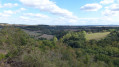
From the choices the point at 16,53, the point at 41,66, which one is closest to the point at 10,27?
the point at 16,53

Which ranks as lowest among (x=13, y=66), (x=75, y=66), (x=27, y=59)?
(x=75, y=66)

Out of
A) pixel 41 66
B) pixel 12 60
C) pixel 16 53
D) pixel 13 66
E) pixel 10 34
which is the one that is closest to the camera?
pixel 41 66

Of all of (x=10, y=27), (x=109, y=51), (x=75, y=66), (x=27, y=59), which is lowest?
(x=109, y=51)

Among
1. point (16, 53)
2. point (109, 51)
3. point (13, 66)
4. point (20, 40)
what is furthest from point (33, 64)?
point (109, 51)

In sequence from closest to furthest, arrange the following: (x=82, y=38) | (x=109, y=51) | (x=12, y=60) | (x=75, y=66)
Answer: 1. (x=12, y=60)
2. (x=75, y=66)
3. (x=109, y=51)
4. (x=82, y=38)

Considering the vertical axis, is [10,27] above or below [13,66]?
above

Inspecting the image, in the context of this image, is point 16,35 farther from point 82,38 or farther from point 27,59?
point 82,38

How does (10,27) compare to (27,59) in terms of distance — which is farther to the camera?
(10,27)

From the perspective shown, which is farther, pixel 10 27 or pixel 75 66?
pixel 10 27

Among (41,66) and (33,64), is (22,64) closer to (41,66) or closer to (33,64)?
(33,64)
